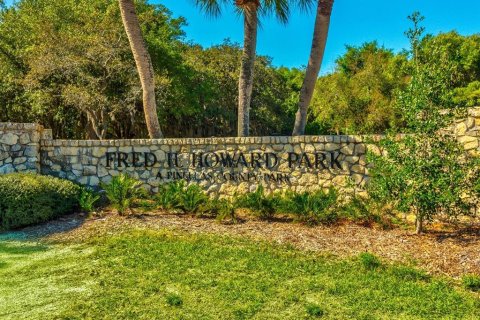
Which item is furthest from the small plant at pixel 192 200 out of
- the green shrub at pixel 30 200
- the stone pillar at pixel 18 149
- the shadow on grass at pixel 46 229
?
the stone pillar at pixel 18 149

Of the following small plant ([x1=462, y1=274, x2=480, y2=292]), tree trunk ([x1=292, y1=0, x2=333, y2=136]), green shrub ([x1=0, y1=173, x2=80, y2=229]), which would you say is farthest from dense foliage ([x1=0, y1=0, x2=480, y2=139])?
green shrub ([x1=0, y1=173, x2=80, y2=229])

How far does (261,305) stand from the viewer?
527 cm

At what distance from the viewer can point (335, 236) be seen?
8.15 metres

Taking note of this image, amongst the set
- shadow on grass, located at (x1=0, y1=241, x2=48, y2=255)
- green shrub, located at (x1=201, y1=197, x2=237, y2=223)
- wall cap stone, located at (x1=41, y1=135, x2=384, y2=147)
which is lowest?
shadow on grass, located at (x1=0, y1=241, x2=48, y2=255)

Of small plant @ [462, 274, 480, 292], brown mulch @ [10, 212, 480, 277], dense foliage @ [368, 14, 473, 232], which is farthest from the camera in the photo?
dense foliage @ [368, 14, 473, 232]

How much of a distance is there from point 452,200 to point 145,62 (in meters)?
8.13

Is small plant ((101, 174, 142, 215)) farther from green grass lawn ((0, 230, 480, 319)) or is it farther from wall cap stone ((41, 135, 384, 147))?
green grass lawn ((0, 230, 480, 319))

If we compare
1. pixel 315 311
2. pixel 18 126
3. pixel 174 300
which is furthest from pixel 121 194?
pixel 315 311

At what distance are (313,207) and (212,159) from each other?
3342 mm

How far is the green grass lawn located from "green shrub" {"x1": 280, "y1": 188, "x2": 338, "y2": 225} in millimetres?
1678

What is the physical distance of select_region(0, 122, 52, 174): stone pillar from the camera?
40.3ft

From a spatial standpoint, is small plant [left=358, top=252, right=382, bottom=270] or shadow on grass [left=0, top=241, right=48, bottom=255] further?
shadow on grass [left=0, top=241, right=48, bottom=255]

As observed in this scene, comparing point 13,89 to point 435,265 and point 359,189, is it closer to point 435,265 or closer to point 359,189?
point 359,189

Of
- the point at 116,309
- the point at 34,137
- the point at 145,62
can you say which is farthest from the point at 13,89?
the point at 116,309
